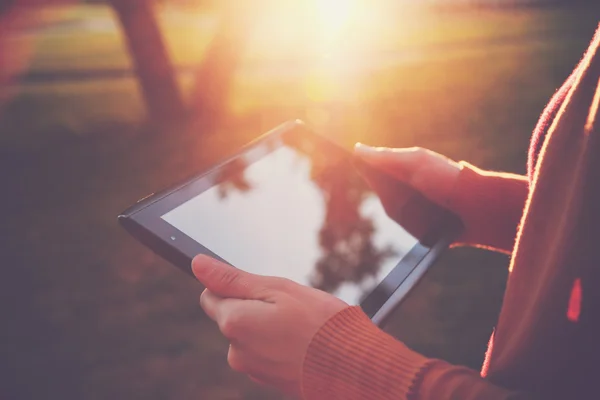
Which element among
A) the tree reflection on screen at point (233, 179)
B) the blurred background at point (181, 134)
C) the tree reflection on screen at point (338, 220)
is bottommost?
the blurred background at point (181, 134)

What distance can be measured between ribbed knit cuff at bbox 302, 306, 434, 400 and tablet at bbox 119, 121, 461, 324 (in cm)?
29

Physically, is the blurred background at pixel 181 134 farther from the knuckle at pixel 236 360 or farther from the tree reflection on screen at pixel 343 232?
the knuckle at pixel 236 360

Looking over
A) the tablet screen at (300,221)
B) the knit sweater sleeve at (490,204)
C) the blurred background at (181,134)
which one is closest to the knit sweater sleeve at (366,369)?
the tablet screen at (300,221)

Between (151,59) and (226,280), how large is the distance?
18.6 feet

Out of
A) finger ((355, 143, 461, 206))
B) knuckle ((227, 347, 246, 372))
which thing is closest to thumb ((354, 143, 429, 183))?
finger ((355, 143, 461, 206))

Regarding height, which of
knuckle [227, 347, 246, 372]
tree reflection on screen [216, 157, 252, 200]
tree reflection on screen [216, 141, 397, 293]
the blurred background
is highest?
tree reflection on screen [216, 157, 252, 200]

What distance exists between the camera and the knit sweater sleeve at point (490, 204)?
1647mm

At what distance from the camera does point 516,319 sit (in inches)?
41.8

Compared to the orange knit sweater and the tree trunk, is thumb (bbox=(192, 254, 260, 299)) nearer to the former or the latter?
the orange knit sweater

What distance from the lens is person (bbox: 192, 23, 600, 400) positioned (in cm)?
95

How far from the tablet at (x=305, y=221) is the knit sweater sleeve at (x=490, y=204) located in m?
0.06

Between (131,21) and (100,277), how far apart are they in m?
3.28

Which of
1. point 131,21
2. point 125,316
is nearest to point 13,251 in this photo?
point 125,316

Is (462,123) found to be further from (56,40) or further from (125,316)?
(56,40)
